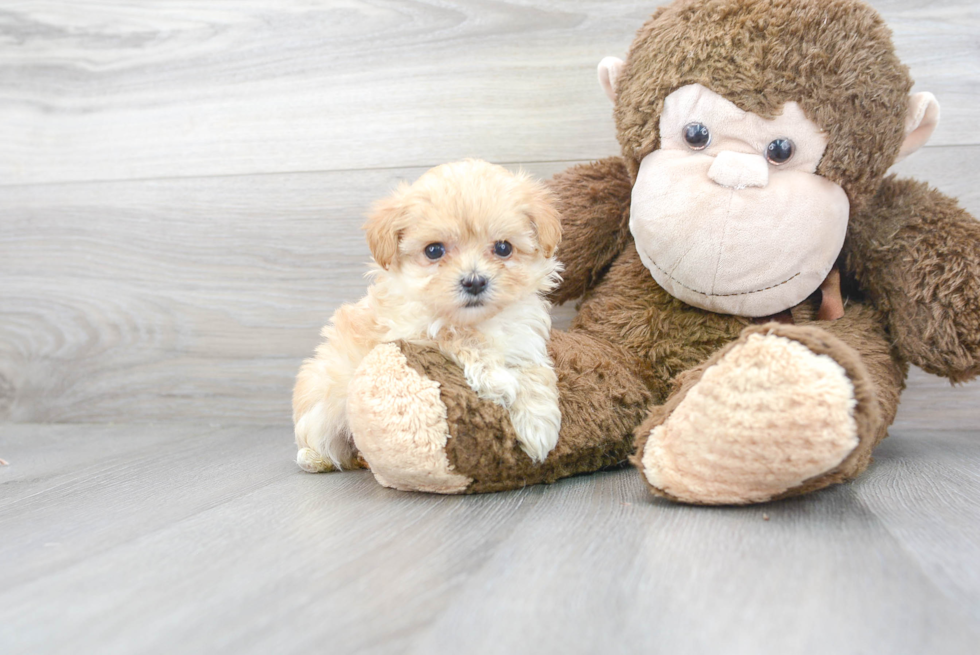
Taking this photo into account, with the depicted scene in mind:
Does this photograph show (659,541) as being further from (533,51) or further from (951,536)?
(533,51)

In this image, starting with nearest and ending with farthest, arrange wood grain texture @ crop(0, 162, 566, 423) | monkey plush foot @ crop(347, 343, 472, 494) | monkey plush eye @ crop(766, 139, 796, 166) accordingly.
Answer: monkey plush foot @ crop(347, 343, 472, 494), monkey plush eye @ crop(766, 139, 796, 166), wood grain texture @ crop(0, 162, 566, 423)

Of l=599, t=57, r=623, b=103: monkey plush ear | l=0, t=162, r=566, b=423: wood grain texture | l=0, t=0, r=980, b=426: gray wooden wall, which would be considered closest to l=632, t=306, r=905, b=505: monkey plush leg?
l=599, t=57, r=623, b=103: monkey plush ear

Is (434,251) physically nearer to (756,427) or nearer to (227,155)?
(756,427)

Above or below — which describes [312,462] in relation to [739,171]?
below

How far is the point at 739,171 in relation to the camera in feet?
2.92

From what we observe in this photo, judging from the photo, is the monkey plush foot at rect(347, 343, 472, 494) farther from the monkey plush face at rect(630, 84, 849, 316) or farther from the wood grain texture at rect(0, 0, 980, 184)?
the wood grain texture at rect(0, 0, 980, 184)

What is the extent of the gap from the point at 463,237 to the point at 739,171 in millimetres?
345

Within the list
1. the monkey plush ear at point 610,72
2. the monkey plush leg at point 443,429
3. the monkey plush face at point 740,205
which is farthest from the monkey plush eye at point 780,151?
the monkey plush leg at point 443,429

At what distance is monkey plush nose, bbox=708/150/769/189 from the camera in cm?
89

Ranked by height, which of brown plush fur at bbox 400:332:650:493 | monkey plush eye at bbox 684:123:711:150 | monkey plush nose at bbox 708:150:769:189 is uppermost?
monkey plush eye at bbox 684:123:711:150

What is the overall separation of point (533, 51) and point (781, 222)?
61 cm

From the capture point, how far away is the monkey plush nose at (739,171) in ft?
2.92

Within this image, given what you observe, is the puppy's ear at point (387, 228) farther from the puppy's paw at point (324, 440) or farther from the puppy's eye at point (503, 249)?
the puppy's paw at point (324, 440)

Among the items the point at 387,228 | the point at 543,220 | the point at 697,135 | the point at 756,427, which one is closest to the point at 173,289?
the point at 387,228
